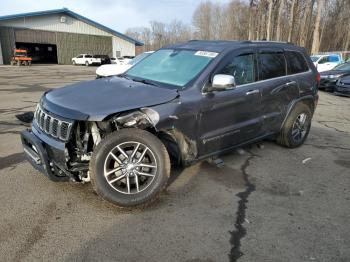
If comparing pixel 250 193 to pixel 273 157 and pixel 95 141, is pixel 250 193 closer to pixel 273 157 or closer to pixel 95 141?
pixel 273 157

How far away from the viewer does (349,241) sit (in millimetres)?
3172

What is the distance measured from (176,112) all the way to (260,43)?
2.17 metres

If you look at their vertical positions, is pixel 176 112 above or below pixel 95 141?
above

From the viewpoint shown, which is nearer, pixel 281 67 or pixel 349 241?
pixel 349 241

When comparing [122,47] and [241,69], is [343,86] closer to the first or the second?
[241,69]

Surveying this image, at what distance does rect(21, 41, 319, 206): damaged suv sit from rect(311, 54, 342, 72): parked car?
53.3 feet

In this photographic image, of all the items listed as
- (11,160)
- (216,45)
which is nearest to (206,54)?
(216,45)

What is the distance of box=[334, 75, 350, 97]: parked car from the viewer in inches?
537

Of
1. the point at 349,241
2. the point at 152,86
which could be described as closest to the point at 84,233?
the point at 152,86

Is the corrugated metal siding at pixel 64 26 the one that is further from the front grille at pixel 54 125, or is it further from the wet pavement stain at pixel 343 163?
the wet pavement stain at pixel 343 163

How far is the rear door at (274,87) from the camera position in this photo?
503cm

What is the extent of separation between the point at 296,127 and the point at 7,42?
42.1 m

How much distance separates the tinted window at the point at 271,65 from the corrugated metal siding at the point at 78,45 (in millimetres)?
43418

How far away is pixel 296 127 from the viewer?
233 inches
